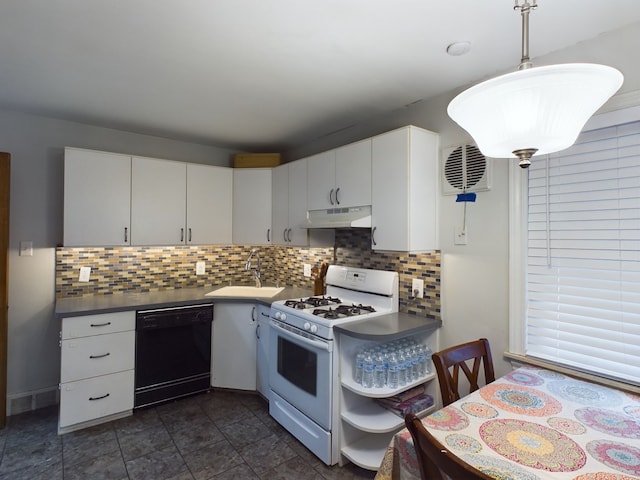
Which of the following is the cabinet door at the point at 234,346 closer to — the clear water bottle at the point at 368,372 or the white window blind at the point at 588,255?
the clear water bottle at the point at 368,372

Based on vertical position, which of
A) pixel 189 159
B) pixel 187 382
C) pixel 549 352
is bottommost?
pixel 187 382

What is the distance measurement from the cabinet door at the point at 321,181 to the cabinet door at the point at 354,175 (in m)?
0.06

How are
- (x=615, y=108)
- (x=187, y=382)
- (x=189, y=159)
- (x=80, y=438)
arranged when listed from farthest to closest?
(x=189, y=159)
(x=187, y=382)
(x=80, y=438)
(x=615, y=108)

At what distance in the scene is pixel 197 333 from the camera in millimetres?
2930

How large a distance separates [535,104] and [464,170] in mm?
1353

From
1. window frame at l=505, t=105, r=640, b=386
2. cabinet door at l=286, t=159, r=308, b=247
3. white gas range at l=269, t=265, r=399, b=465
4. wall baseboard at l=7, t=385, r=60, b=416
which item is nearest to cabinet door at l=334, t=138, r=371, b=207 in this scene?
cabinet door at l=286, t=159, r=308, b=247

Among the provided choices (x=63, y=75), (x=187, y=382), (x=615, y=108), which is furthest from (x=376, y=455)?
(x=63, y=75)

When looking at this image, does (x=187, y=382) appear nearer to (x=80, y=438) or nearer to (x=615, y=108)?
(x=80, y=438)

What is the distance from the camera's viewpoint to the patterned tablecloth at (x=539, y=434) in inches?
38.0

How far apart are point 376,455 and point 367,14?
2365 millimetres

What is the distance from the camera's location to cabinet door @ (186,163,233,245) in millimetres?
3240

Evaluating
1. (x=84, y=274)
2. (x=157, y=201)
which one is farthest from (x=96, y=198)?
(x=84, y=274)

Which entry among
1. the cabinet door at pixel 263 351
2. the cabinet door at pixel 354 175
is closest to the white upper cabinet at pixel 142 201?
the cabinet door at pixel 263 351

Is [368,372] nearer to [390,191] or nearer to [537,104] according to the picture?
[390,191]
